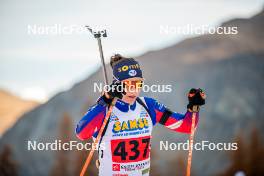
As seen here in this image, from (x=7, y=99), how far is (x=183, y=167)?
46833mm

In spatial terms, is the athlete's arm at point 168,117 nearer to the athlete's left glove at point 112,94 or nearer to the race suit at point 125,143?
the race suit at point 125,143

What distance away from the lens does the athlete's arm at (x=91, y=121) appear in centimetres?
502

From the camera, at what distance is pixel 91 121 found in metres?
5.05

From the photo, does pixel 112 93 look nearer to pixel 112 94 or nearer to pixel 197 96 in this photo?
pixel 112 94

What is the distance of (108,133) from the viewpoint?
5.38 m

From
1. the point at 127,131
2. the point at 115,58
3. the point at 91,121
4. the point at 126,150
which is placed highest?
the point at 115,58

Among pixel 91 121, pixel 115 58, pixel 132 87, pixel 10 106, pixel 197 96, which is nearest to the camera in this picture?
pixel 91 121

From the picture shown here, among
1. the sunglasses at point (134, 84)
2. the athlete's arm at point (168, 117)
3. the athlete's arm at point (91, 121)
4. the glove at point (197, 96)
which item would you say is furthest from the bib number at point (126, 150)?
the glove at point (197, 96)

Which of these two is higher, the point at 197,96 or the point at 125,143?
the point at 197,96

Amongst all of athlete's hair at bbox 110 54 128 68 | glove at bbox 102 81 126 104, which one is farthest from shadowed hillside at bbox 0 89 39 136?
glove at bbox 102 81 126 104

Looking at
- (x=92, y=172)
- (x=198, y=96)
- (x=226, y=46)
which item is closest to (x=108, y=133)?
(x=198, y=96)

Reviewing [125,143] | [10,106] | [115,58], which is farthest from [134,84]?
[10,106]

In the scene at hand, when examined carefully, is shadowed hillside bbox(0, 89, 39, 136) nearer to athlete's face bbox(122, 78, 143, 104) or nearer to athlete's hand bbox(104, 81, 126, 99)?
athlete's face bbox(122, 78, 143, 104)

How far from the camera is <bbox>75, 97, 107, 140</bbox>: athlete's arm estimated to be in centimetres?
502
